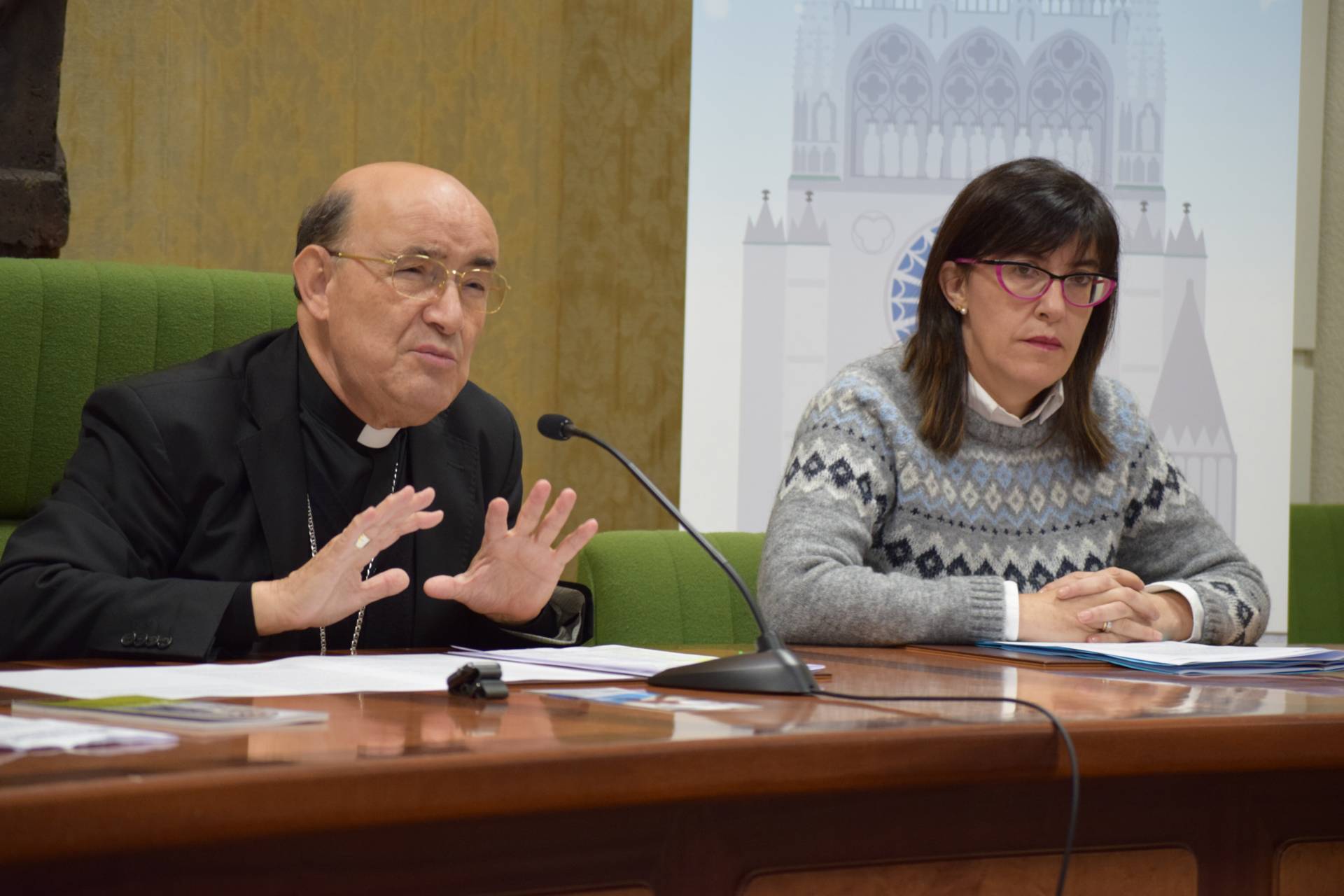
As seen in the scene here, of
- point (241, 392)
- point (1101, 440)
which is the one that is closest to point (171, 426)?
point (241, 392)

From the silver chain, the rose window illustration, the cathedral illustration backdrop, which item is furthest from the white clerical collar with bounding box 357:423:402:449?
the rose window illustration

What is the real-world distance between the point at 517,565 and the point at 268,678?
1.80ft

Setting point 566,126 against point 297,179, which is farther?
point 566,126

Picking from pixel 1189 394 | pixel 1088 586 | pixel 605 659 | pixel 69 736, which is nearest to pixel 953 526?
pixel 1088 586

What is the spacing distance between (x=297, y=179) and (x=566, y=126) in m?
0.75

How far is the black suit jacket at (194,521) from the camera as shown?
5.31 feet

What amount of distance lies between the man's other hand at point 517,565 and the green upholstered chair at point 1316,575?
2.06 meters

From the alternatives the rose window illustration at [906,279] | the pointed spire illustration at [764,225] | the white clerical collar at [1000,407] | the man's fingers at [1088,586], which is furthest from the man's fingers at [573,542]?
the rose window illustration at [906,279]

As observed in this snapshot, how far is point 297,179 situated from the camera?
12.0 ft

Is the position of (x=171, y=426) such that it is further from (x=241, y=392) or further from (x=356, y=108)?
(x=356, y=108)

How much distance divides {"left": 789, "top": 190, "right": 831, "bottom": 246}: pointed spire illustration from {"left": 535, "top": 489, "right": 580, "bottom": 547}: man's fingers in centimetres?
218

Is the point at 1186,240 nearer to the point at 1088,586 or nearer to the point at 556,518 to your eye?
the point at 1088,586

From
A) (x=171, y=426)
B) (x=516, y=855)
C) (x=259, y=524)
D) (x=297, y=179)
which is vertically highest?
(x=297, y=179)

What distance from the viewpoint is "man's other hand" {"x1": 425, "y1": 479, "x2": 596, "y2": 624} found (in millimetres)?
1775
